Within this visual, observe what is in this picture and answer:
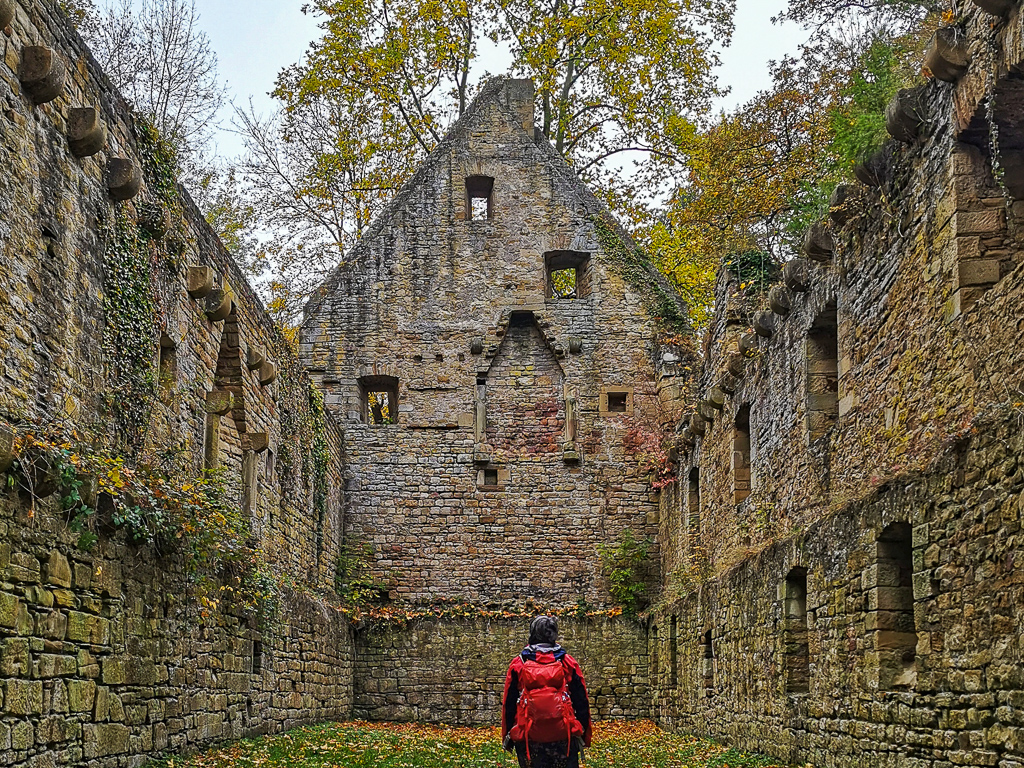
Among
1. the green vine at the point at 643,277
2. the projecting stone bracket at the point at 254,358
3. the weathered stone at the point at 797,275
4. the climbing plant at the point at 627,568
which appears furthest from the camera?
the green vine at the point at 643,277

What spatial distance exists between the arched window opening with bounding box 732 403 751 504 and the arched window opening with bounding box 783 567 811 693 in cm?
350

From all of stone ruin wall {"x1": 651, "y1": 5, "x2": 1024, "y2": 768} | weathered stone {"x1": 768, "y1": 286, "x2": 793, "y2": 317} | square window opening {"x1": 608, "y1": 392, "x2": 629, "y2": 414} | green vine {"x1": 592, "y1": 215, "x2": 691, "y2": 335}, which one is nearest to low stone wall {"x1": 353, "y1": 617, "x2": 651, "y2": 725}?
square window opening {"x1": 608, "y1": 392, "x2": 629, "y2": 414}

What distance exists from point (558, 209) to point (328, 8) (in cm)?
978

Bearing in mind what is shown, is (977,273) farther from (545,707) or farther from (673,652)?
(673,652)

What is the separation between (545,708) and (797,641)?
4.31 metres

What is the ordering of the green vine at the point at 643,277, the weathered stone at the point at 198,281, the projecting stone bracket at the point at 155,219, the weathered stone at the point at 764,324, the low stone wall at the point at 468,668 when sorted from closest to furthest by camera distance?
the projecting stone bracket at the point at 155,219 < the weathered stone at the point at 198,281 < the weathered stone at the point at 764,324 < the low stone wall at the point at 468,668 < the green vine at the point at 643,277

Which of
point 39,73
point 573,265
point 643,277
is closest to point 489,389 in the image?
point 573,265

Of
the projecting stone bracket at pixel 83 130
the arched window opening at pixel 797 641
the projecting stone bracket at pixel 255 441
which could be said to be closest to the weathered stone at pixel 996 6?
the arched window opening at pixel 797 641

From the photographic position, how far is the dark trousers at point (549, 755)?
6562 mm

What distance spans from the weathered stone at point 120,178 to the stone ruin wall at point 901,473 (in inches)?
233

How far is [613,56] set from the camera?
26906 mm

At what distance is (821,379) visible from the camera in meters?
10.7

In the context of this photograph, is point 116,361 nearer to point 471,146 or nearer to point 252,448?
point 252,448

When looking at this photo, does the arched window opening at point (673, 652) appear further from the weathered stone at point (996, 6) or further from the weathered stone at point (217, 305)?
the weathered stone at point (996, 6)
